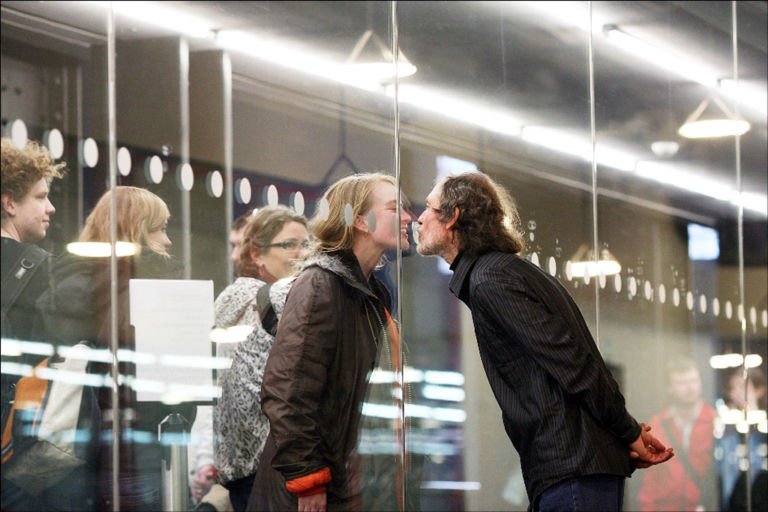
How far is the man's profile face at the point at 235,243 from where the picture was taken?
3.89 m

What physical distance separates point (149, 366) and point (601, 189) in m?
2.40

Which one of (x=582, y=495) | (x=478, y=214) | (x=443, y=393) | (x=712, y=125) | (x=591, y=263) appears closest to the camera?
(x=582, y=495)

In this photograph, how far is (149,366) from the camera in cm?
375

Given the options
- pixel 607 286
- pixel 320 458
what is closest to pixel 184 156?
pixel 320 458

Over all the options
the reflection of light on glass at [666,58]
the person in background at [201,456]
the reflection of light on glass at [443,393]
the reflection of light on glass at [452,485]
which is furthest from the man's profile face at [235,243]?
the reflection of light on glass at [666,58]

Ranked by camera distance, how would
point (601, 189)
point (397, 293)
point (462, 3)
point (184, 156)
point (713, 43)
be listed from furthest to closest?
point (713, 43)
point (601, 189)
point (462, 3)
point (397, 293)
point (184, 156)

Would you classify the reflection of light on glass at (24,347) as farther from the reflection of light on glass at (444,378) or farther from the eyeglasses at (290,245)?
the reflection of light on glass at (444,378)

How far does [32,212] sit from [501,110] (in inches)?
83.4

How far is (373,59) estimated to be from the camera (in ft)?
14.4

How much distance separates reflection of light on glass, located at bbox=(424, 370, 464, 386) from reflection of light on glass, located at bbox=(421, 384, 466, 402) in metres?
0.02

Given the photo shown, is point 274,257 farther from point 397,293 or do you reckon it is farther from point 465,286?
point 465,286

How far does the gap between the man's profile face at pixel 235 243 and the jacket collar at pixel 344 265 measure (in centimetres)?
22

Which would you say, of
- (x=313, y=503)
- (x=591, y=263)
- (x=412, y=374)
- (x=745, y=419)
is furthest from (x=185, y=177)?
(x=745, y=419)

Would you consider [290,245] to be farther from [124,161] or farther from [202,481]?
[202,481]
